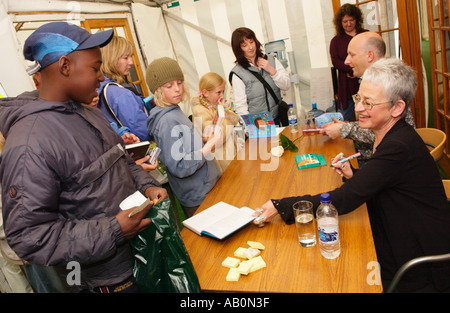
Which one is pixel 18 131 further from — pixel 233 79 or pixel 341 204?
pixel 233 79

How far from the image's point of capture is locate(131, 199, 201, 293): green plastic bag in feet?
4.06

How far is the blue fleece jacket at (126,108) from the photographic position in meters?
2.45

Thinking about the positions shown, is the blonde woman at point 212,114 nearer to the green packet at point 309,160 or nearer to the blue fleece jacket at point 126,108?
the blue fleece jacket at point 126,108

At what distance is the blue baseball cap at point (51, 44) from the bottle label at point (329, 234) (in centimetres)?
122

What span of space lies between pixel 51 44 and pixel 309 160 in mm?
1724

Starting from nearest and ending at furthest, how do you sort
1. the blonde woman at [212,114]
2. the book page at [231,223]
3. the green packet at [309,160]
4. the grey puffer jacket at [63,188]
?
the grey puffer jacket at [63,188]
the book page at [231,223]
the green packet at [309,160]
the blonde woman at [212,114]

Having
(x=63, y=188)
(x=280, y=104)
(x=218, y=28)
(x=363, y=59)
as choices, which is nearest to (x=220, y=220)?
(x=63, y=188)

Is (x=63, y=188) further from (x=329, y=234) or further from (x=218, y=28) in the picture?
(x=218, y=28)

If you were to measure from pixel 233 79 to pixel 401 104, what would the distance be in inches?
82.4

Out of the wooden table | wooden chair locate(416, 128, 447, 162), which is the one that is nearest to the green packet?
the wooden table

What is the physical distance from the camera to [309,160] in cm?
226

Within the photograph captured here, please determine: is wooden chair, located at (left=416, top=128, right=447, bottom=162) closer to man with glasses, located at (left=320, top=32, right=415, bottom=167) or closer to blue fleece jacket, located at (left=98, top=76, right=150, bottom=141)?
man with glasses, located at (left=320, top=32, right=415, bottom=167)

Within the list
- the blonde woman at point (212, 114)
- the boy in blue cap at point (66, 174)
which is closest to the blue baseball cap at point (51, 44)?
the boy in blue cap at point (66, 174)
